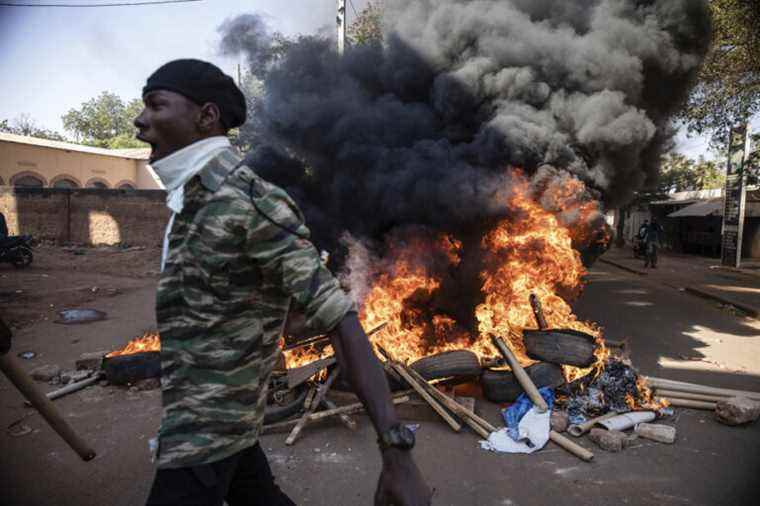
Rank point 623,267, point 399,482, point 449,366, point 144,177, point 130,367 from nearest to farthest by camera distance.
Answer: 1. point 399,482
2. point 449,366
3. point 130,367
4. point 623,267
5. point 144,177

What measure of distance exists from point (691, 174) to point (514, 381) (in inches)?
1602

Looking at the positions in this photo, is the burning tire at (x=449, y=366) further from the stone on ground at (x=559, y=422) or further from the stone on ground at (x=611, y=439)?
the stone on ground at (x=611, y=439)

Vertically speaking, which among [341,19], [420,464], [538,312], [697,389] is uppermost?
[341,19]

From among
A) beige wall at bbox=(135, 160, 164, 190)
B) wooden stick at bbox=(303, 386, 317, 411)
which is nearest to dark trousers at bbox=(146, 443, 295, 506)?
wooden stick at bbox=(303, 386, 317, 411)

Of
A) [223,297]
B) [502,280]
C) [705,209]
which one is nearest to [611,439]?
[502,280]

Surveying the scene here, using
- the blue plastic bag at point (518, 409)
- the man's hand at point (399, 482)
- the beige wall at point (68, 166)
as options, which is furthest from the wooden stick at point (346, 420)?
the beige wall at point (68, 166)

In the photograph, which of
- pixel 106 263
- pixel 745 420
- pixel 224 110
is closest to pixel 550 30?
pixel 745 420

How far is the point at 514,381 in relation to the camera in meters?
4.73

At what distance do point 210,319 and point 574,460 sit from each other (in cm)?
349

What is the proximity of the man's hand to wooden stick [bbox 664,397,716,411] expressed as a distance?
4531mm

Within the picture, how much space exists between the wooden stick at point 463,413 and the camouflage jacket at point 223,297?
308 centimetres

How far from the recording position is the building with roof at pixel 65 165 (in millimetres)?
24156

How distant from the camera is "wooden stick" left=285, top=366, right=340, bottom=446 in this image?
13.2 feet

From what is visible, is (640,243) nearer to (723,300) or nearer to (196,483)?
(723,300)
